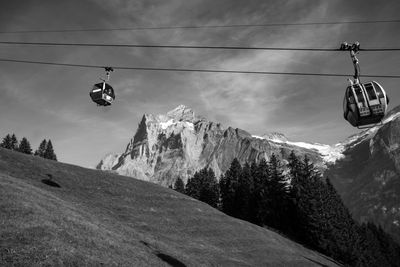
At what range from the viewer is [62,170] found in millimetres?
52844

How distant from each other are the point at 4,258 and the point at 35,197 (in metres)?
13.7

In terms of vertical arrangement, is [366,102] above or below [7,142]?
below

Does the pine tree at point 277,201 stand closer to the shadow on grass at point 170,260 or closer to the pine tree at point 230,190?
the pine tree at point 230,190

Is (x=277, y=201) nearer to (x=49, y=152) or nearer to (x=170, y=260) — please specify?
(x=170, y=260)

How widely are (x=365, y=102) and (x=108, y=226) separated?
23153 mm

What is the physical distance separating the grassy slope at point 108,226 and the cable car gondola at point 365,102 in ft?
48.6

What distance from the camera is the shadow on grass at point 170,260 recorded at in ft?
82.8

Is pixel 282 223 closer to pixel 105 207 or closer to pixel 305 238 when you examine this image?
pixel 305 238

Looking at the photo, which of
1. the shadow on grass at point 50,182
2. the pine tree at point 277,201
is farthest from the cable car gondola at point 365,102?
the pine tree at point 277,201

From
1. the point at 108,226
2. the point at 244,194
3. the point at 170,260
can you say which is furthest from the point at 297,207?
the point at 170,260

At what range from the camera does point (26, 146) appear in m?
132

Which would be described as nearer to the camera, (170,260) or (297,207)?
(170,260)

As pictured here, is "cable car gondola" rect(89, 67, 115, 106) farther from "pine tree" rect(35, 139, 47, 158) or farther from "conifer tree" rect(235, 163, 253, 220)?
"pine tree" rect(35, 139, 47, 158)

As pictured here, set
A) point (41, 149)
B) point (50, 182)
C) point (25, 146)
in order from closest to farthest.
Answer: point (50, 182)
point (25, 146)
point (41, 149)
